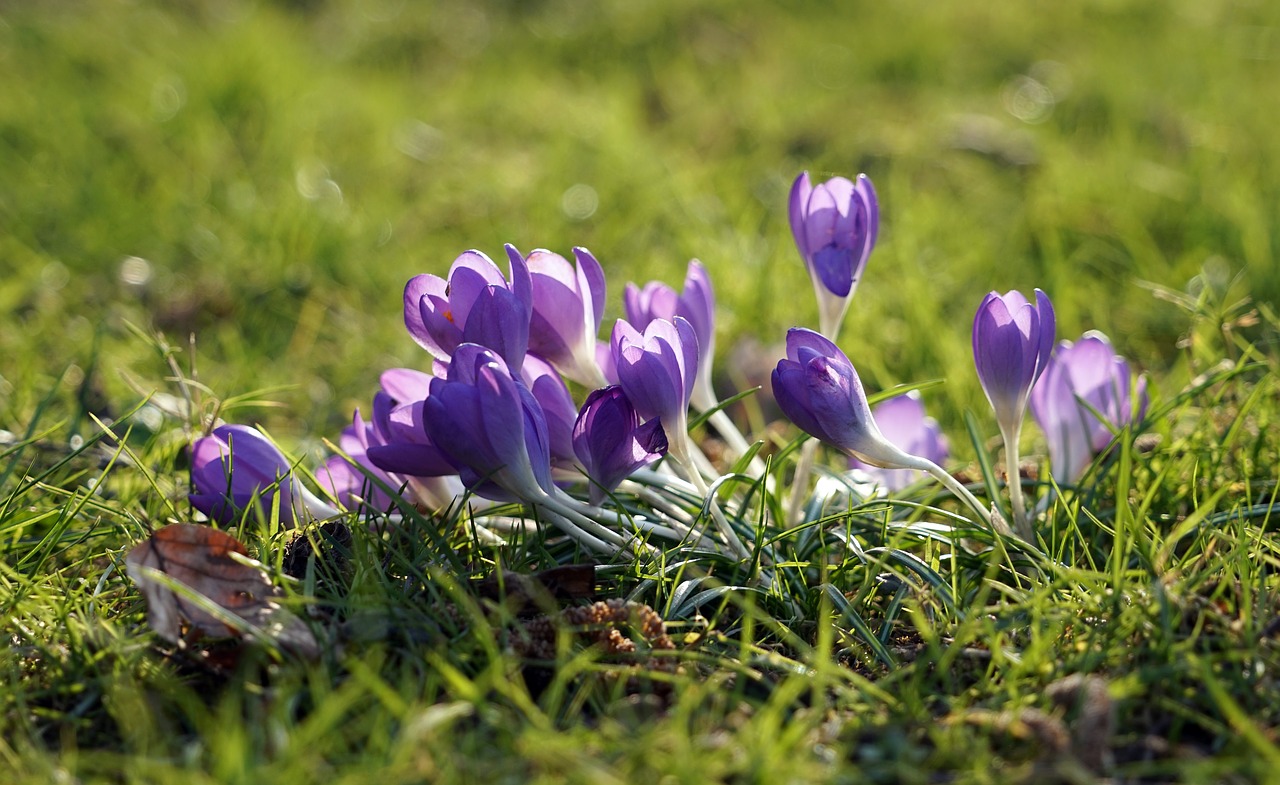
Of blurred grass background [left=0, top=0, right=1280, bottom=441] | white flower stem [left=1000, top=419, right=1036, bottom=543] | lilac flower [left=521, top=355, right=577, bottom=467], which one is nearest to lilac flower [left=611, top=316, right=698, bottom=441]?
lilac flower [left=521, top=355, right=577, bottom=467]

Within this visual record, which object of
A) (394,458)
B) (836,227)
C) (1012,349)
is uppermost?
(836,227)

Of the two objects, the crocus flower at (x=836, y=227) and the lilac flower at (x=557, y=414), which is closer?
the lilac flower at (x=557, y=414)

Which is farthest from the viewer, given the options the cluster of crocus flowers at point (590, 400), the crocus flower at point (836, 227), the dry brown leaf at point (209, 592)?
the crocus flower at point (836, 227)

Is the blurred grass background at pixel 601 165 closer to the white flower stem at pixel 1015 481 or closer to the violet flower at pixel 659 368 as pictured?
the white flower stem at pixel 1015 481

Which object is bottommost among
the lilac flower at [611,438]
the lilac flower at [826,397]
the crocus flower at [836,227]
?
the lilac flower at [611,438]

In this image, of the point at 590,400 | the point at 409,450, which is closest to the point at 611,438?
the point at 590,400

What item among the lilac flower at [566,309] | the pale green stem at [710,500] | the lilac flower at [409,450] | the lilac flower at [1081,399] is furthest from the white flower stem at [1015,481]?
the lilac flower at [409,450]

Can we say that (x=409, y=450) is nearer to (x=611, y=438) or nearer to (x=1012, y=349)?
(x=611, y=438)
